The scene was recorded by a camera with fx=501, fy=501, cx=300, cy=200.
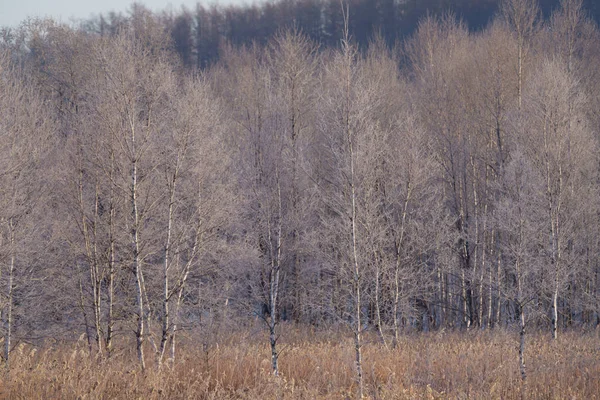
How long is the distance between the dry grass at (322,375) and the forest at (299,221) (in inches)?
2.6

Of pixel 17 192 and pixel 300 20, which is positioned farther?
pixel 300 20

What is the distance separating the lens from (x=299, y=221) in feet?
54.2

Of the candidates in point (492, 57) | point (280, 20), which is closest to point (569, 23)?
point (492, 57)

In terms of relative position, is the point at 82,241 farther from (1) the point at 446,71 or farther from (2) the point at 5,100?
(1) the point at 446,71

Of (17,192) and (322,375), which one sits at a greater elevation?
(17,192)

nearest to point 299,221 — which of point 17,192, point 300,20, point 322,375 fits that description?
point 322,375

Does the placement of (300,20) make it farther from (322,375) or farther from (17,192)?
(322,375)

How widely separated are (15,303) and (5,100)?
595cm

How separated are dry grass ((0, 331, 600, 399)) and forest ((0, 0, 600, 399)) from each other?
0.07 m

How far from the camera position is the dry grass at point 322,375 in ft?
18.7

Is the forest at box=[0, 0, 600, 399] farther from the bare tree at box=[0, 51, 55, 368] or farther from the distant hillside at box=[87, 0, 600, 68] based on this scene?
the distant hillside at box=[87, 0, 600, 68]

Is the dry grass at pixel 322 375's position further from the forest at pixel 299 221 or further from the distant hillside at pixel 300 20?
the distant hillside at pixel 300 20

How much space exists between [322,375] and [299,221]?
801cm

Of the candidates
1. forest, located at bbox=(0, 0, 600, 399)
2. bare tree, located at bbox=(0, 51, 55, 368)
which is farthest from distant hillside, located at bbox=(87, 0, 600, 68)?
bare tree, located at bbox=(0, 51, 55, 368)
